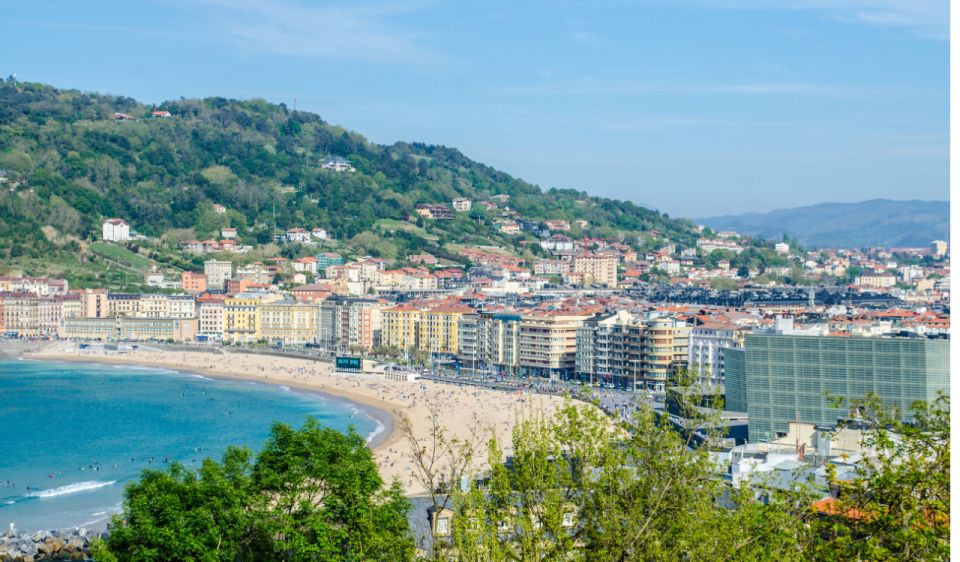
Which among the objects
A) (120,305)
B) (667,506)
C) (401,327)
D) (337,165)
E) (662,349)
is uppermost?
(337,165)

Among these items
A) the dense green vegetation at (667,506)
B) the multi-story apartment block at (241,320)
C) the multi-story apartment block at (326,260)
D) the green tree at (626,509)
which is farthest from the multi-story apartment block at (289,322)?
the green tree at (626,509)

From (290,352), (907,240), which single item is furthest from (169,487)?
(907,240)

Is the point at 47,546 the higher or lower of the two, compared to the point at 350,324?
lower

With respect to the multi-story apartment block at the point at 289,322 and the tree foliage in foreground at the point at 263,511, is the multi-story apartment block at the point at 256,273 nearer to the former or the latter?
the multi-story apartment block at the point at 289,322

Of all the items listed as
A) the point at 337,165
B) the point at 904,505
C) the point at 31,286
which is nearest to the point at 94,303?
the point at 31,286

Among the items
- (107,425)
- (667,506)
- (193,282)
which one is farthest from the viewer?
(193,282)

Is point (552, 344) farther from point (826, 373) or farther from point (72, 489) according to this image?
point (826, 373)
